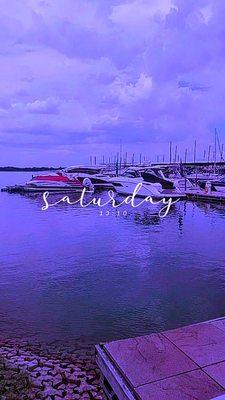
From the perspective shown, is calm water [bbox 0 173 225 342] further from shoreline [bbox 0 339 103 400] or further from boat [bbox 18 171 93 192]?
boat [bbox 18 171 93 192]

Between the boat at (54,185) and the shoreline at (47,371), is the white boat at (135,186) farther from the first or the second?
the shoreline at (47,371)

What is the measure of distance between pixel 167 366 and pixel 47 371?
2.77 m

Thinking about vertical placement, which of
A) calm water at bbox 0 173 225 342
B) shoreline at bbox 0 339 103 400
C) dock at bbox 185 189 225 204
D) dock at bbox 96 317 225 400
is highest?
dock at bbox 96 317 225 400

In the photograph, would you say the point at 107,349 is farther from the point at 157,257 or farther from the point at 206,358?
the point at 157,257

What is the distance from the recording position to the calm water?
977 cm

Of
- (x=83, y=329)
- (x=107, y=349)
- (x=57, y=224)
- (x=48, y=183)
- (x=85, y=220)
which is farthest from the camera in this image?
(x=48, y=183)

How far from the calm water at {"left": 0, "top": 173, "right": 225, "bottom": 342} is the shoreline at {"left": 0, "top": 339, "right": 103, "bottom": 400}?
0.68 meters

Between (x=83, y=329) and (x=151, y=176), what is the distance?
147ft

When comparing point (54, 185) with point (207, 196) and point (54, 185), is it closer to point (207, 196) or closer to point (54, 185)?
point (54, 185)

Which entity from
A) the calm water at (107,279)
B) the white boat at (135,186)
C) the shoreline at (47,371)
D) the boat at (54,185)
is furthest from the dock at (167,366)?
the boat at (54,185)

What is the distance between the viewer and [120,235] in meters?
23.1

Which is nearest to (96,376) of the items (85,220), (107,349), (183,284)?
(107,349)

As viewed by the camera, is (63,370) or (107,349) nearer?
(107,349)

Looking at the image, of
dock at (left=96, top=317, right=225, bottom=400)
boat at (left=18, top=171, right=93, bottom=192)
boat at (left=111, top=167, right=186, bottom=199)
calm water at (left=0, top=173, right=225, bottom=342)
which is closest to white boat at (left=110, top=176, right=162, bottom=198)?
boat at (left=111, top=167, right=186, bottom=199)
